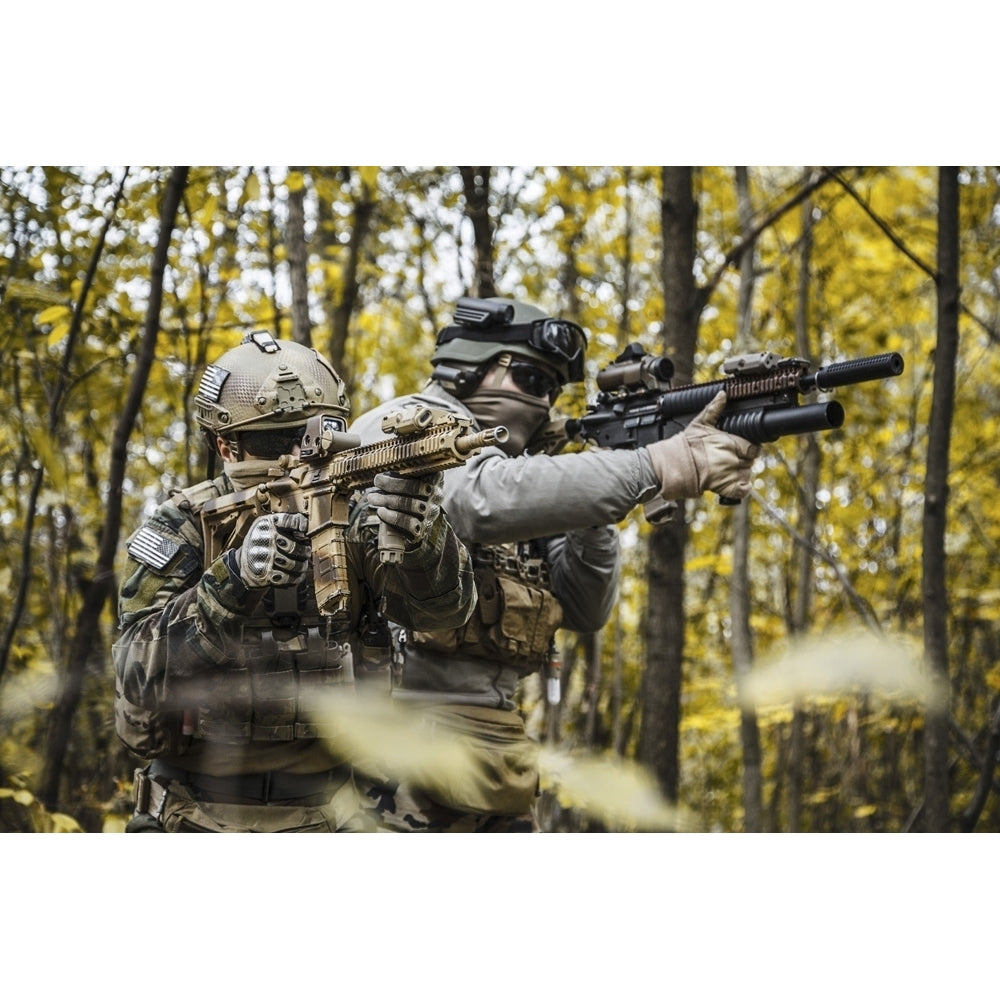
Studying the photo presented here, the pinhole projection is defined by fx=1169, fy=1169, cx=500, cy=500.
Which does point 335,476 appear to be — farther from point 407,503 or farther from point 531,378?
point 531,378

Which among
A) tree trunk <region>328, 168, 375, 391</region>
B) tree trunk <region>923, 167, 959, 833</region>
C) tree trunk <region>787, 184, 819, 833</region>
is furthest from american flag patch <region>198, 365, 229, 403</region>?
tree trunk <region>787, 184, 819, 833</region>

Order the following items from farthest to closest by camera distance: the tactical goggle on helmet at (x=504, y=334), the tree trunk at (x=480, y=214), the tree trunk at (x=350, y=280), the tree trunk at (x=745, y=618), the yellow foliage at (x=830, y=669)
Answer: the tree trunk at (x=350, y=280)
the tree trunk at (x=745, y=618)
the tree trunk at (x=480, y=214)
the yellow foliage at (x=830, y=669)
the tactical goggle on helmet at (x=504, y=334)

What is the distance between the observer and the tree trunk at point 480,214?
5.04 metres

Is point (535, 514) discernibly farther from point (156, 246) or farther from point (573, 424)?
point (156, 246)

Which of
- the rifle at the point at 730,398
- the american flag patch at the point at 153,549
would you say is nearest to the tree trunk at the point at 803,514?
the rifle at the point at 730,398

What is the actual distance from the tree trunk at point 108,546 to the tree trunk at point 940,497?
272cm

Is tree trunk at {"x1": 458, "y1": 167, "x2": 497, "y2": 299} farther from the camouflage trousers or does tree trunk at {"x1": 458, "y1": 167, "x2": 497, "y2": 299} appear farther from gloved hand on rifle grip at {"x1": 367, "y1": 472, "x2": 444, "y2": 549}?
gloved hand on rifle grip at {"x1": 367, "y1": 472, "x2": 444, "y2": 549}

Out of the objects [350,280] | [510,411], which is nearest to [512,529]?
[510,411]

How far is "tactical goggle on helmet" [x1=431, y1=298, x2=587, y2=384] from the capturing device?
336 centimetres

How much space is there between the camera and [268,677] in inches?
113

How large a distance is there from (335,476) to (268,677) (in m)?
0.61

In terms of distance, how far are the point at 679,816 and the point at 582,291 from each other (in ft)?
8.56

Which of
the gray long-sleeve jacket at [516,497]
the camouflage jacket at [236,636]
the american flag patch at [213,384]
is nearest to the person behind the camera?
the camouflage jacket at [236,636]

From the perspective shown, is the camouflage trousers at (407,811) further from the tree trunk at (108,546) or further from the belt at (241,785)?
the tree trunk at (108,546)
